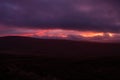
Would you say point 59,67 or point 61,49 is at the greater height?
point 61,49

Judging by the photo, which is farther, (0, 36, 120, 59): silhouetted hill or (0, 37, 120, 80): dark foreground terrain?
(0, 36, 120, 59): silhouetted hill

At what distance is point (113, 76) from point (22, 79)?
370 inches

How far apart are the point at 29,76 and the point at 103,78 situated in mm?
7022

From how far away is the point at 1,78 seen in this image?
72.8 feet

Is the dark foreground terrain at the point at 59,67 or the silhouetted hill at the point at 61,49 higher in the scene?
the silhouetted hill at the point at 61,49

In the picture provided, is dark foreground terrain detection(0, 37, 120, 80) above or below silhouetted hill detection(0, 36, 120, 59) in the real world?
below

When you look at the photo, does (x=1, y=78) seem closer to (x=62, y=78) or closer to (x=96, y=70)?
(x=62, y=78)

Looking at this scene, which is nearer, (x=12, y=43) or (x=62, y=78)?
(x=62, y=78)

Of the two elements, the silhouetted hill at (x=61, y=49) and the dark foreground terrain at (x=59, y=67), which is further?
the silhouetted hill at (x=61, y=49)

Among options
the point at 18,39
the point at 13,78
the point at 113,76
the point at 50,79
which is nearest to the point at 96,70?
the point at 113,76

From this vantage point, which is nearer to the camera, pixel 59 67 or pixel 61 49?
pixel 59 67

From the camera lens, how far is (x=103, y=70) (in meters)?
31.5

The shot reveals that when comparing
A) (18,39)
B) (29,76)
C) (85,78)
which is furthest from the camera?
(18,39)

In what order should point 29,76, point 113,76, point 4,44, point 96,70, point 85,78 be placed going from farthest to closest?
point 4,44 < point 96,70 < point 113,76 < point 85,78 < point 29,76
